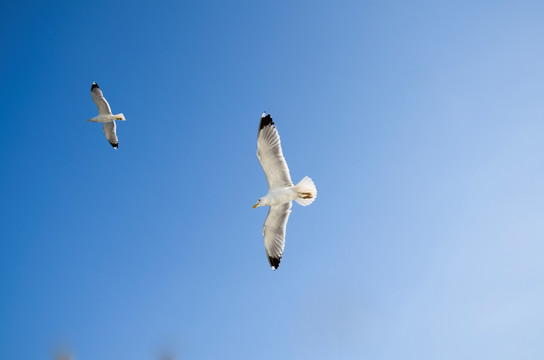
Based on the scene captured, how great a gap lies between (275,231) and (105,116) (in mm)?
10478

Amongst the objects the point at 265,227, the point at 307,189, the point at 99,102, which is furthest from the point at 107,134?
the point at 307,189

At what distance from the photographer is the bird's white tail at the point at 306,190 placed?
10781mm

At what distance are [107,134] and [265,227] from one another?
10672 millimetres

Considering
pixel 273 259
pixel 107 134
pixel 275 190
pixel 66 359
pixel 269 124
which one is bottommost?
pixel 66 359

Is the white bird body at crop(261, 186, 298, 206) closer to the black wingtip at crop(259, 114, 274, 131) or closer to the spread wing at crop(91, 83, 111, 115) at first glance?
the black wingtip at crop(259, 114, 274, 131)

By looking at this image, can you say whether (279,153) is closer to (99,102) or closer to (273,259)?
(273,259)

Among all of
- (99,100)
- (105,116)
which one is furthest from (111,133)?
(99,100)

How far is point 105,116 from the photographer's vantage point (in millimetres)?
18578

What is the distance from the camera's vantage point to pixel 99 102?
18.5 meters

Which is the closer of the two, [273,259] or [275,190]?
[275,190]

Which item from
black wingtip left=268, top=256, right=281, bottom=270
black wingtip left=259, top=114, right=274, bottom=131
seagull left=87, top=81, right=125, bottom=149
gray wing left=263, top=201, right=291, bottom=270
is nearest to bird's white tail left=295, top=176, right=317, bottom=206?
gray wing left=263, top=201, right=291, bottom=270

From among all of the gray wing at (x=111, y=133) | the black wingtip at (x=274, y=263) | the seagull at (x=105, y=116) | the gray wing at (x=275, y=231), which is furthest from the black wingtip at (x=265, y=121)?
the gray wing at (x=111, y=133)

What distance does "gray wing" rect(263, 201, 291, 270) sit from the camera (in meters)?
11.8

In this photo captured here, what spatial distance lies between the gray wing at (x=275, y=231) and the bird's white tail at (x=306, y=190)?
83 cm
